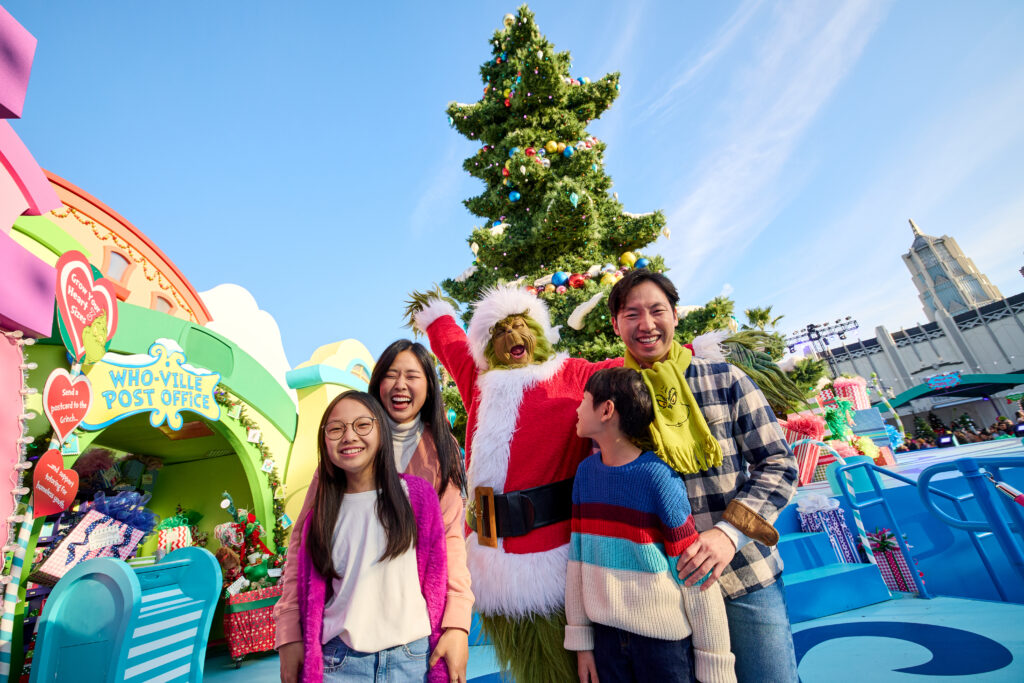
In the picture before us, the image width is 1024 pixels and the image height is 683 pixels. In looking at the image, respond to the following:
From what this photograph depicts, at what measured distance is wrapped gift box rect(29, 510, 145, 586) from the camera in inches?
175

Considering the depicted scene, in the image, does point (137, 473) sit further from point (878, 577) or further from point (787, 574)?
point (878, 577)

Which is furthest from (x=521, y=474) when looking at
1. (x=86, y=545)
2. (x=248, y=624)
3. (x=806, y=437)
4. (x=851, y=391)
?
(x=851, y=391)

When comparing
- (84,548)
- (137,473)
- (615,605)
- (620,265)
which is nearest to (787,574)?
(615,605)

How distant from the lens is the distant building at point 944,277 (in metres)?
43.9

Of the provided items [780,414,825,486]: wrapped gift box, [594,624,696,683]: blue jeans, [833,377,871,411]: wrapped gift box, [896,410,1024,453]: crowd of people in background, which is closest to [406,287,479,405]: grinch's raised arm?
[594,624,696,683]: blue jeans

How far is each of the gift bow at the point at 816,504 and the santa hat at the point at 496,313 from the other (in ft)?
11.8

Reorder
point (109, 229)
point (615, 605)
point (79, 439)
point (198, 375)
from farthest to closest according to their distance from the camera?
1. point (109, 229)
2. point (198, 375)
3. point (79, 439)
4. point (615, 605)

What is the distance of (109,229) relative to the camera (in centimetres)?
641

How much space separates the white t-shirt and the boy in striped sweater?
494 mm

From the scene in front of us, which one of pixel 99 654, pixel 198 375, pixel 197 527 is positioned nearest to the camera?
pixel 99 654

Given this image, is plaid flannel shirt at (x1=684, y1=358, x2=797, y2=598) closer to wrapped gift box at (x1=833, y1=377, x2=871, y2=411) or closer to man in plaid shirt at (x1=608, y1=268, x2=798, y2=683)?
man in plaid shirt at (x1=608, y1=268, x2=798, y2=683)

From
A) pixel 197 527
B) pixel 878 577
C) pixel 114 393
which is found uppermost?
pixel 114 393

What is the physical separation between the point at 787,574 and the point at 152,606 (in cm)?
446

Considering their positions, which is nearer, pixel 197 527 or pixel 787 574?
pixel 787 574
